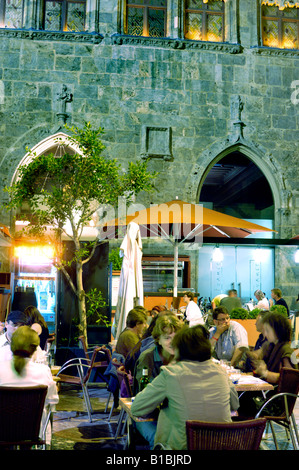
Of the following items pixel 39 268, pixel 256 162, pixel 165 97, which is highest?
pixel 165 97

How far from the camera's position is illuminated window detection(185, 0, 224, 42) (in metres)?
14.3

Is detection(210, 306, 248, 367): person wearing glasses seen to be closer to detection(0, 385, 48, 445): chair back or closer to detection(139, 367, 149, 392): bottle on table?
detection(139, 367, 149, 392): bottle on table

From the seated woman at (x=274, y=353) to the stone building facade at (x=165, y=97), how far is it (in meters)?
8.53

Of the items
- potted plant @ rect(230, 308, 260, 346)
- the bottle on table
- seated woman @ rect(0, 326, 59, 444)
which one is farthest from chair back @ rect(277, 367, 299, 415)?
potted plant @ rect(230, 308, 260, 346)

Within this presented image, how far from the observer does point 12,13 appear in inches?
540

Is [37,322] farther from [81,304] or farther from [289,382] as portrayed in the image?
[289,382]

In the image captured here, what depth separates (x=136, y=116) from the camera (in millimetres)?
13539

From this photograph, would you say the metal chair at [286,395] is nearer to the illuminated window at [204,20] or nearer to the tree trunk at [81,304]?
the tree trunk at [81,304]

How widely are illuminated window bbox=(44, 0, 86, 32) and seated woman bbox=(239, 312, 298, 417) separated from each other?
11.3 m

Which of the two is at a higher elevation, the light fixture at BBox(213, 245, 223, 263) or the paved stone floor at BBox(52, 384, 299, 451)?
the light fixture at BBox(213, 245, 223, 263)

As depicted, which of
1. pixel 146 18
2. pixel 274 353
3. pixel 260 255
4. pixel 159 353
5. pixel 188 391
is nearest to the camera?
pixel 188 391

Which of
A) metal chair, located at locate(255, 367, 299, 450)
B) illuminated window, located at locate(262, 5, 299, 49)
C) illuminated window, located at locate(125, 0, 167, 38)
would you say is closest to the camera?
metal chair, located at locate(255, 367, 299, 450)

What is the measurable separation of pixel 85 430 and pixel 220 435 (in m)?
3.52

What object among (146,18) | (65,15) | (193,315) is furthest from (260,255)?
(65,15)
